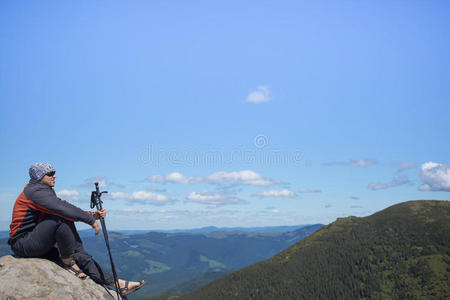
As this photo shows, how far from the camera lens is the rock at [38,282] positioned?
1124 cm

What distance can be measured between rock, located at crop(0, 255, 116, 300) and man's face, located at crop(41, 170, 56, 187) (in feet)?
8.21

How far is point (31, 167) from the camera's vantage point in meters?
12.1

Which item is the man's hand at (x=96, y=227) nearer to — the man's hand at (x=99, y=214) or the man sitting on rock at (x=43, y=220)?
the man sitting on rock at (x=43, y=220)

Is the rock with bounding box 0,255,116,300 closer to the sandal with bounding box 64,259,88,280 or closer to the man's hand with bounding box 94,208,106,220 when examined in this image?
the sandal with bounding box 64,259,88,280

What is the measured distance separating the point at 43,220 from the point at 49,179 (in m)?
1.30

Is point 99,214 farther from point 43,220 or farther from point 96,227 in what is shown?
point 43,220

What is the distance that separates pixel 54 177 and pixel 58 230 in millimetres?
1780

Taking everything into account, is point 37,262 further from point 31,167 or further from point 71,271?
point 31,167

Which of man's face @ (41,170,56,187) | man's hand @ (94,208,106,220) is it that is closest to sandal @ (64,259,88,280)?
man's hand @ (94,208,106,220)

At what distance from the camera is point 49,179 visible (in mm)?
12227

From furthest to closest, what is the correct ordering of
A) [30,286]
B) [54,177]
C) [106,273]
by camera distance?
1. [106,273]
2. [54,177]
3. [30,286]

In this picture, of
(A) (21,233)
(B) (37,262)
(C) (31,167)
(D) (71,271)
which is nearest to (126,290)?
(D) (71,271)

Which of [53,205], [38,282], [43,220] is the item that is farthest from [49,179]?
[38,282]

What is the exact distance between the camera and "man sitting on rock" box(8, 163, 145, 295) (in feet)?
38.2
